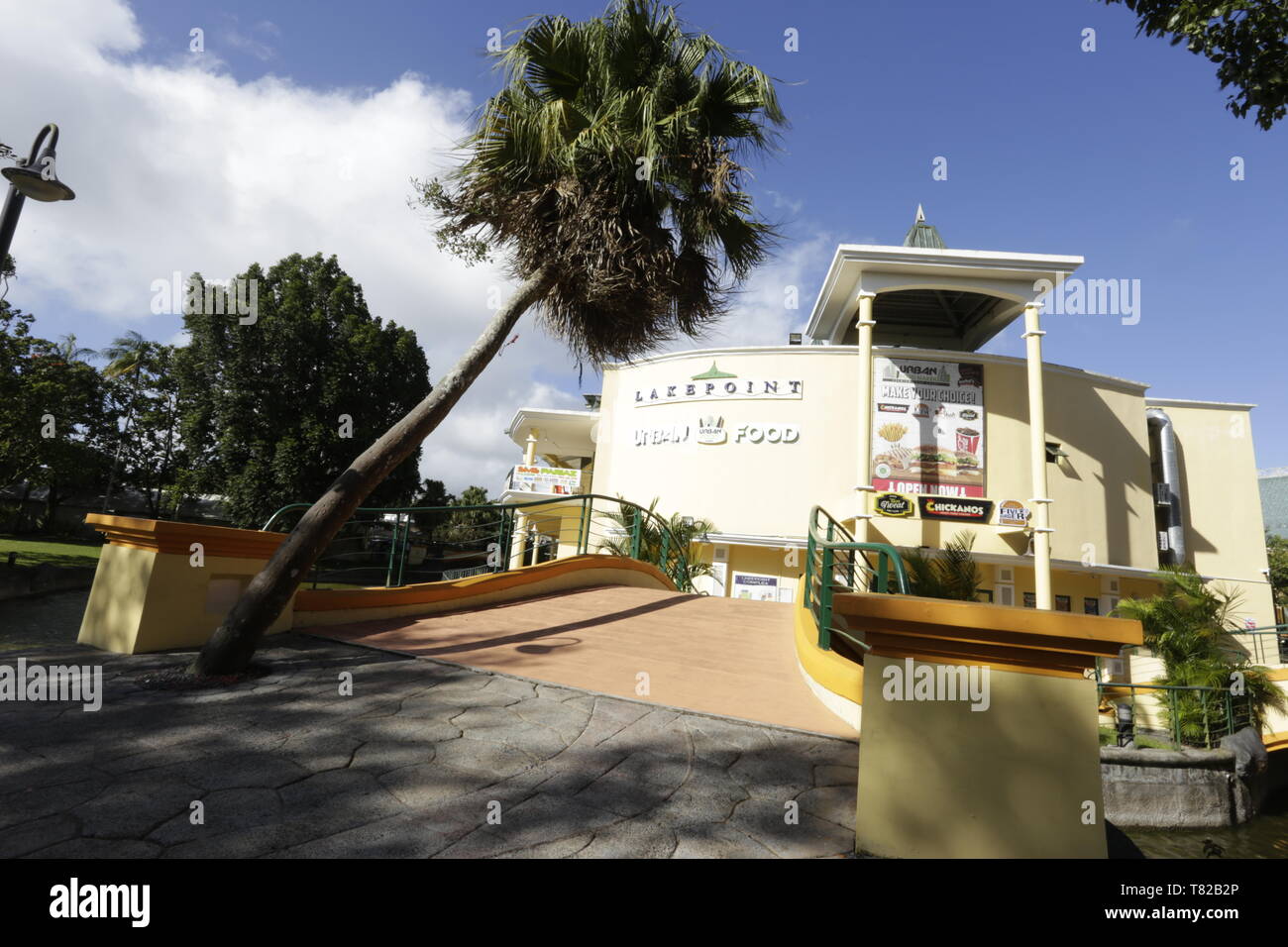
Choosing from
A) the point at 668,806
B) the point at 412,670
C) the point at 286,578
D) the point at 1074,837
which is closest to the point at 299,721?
the point at 412,670

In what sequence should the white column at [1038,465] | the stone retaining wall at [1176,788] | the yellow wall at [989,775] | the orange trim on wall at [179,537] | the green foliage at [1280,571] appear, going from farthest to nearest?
the green foliage at [1280,571] → the white column at [1038,465] → the stone retaining wall at [1176,788] → the orange trim on wall at [179,537] → the yellow wall at [989,775]

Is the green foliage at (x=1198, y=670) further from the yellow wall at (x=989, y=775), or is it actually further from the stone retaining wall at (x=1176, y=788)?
the yellow wall at (x=989, y=775)

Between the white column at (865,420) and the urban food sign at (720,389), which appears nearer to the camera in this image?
the white column at (865,420)

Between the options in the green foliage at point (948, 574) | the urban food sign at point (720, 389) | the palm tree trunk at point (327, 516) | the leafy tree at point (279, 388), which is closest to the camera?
the palm tree trunk at point (327, 516)

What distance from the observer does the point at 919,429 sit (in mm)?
18594

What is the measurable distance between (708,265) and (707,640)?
14.2ft

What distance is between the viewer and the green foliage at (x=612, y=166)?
6332 millimetres

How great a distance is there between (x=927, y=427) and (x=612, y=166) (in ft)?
50.6

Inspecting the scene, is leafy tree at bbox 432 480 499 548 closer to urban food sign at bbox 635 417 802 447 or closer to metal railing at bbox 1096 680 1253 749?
urban food sign at bbox 635 417 802 447

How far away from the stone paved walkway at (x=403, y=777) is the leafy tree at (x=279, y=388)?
19.5 meters

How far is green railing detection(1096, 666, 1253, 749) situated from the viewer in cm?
1156

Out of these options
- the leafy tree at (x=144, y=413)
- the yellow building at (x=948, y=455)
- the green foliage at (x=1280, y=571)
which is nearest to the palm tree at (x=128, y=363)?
the leafy tree at (x=144, y=413)

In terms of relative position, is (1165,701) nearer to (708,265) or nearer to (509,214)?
(708,265)

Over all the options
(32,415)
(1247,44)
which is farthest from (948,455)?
(32,415)
